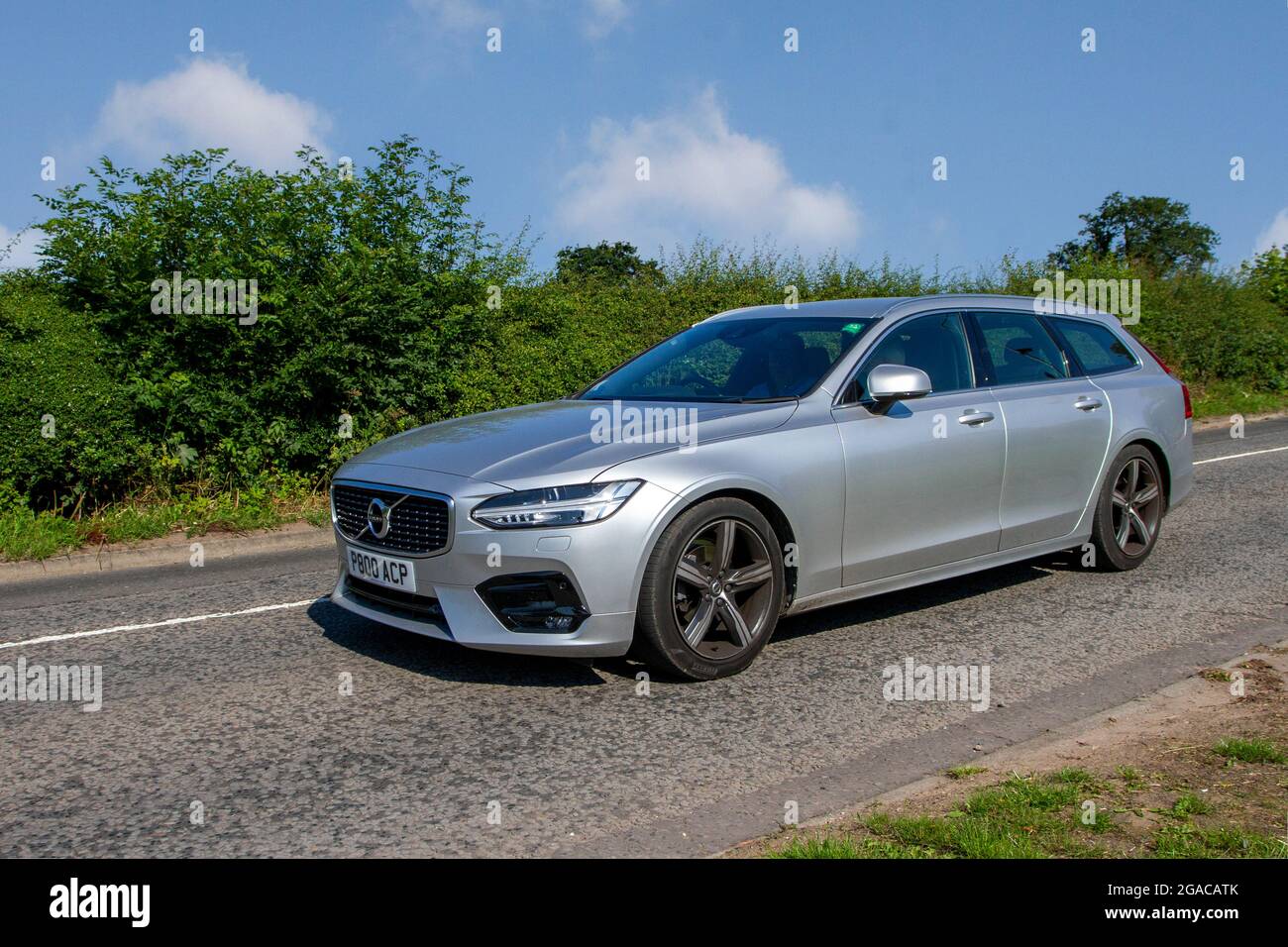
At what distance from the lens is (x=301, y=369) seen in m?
10.8

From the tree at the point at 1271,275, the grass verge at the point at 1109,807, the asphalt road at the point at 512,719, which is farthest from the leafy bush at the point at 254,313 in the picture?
the tree at the point at 1271,275

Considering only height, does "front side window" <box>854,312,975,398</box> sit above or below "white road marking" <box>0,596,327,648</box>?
above

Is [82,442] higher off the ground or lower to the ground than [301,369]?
lower

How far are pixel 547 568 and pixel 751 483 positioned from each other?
109cm

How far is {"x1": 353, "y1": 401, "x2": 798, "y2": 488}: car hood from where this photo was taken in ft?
16.5

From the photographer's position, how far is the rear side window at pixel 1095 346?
7530 millimetres

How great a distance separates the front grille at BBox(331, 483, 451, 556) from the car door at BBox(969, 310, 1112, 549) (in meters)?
3.34

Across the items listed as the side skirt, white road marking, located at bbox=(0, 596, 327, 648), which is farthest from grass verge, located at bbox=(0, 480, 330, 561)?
the side skirt

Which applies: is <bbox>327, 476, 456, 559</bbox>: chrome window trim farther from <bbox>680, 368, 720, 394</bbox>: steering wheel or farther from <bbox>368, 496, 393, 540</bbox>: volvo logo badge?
<bbox>680, 368, 720, 394</bbox>: steering wheel

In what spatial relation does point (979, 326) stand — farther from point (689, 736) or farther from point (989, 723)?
point (689, 736)
